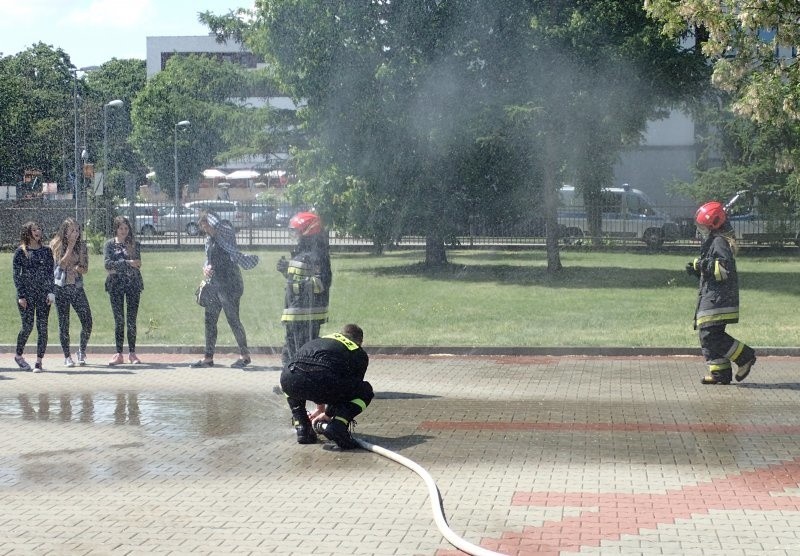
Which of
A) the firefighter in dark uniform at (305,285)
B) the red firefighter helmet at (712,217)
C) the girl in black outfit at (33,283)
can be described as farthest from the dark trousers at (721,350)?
the girl in black outfit at (33,283)

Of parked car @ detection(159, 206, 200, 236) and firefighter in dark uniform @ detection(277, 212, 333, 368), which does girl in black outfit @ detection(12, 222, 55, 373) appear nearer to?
firefighter in dark uniform @ detection(277, 212, 333, 368)

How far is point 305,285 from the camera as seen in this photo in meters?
10.9

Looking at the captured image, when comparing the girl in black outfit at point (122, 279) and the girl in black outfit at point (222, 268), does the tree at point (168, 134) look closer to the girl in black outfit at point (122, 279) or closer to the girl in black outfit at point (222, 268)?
the girl in black outfit at point (122, 279)

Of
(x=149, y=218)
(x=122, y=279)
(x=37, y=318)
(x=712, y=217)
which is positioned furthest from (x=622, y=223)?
(x=37, y=318)

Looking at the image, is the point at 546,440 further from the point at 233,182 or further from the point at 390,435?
the point at 233,182

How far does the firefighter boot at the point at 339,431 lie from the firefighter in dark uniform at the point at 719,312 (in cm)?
479

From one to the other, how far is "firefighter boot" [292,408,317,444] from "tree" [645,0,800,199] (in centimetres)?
995

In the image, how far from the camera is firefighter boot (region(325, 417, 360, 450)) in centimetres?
848

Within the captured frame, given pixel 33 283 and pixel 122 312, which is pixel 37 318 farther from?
pixel 122 312

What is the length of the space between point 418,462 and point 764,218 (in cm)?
3284

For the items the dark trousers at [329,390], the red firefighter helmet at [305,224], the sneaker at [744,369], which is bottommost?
the sneaker at [744,369]

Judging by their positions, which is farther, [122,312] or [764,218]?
[764,218]

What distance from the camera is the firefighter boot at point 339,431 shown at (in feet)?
27.8

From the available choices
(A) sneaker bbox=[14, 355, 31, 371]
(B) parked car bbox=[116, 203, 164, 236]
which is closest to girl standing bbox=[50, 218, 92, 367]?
(A) sneaker bbox=[14, 355, 31, 371]
